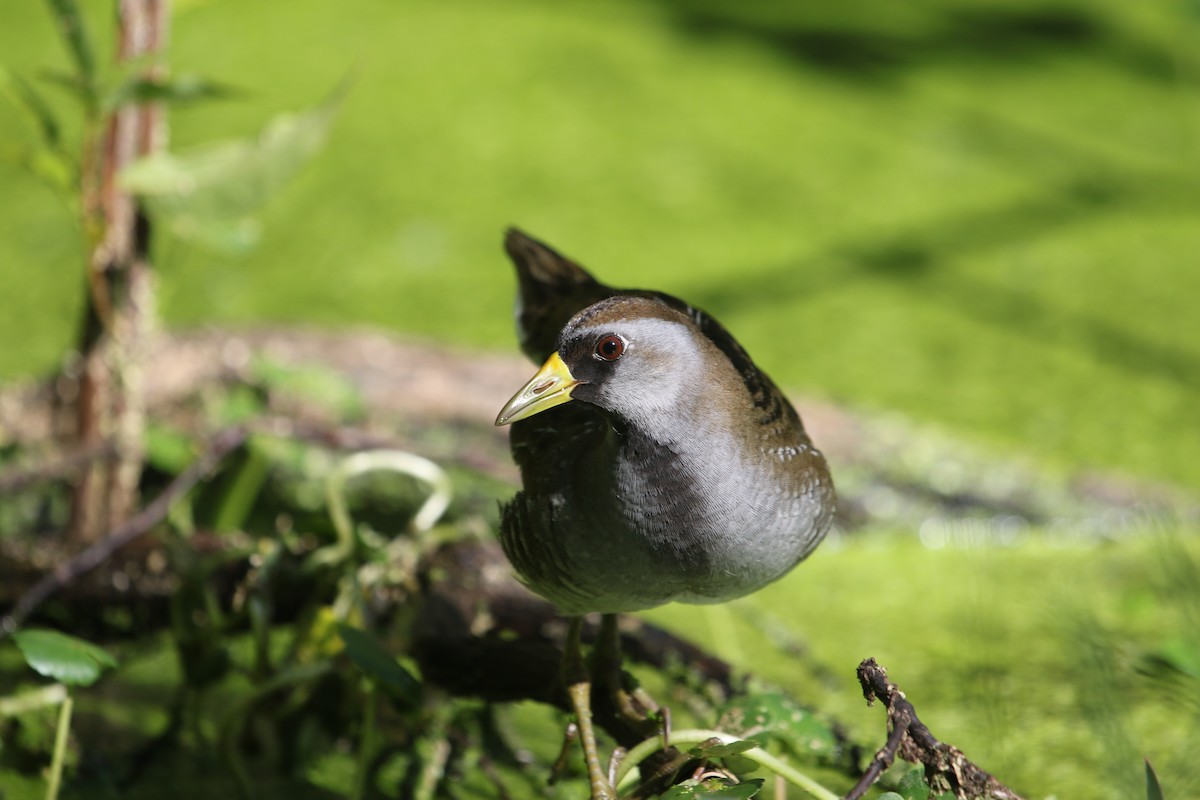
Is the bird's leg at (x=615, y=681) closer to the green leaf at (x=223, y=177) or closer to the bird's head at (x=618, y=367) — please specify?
the bird's head at (x=618, y=367)

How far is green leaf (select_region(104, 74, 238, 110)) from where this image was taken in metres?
1.31

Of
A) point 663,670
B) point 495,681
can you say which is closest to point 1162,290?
point 663,670

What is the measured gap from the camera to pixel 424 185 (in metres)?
2.72

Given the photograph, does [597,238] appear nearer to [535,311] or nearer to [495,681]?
[535,311]

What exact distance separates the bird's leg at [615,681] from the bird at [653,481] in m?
0.08

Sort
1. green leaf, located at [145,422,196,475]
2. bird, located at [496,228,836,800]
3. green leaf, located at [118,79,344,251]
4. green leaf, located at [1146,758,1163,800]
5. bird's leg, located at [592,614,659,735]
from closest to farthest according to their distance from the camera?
green leaf, located at [1146,758,1163,800] → bird, located at [496,228,836,800] → bird's leg, located at [592,614,659,735] → green leaf, located at [118,79,344,251] → green leaf, located at [145,422,196,475]

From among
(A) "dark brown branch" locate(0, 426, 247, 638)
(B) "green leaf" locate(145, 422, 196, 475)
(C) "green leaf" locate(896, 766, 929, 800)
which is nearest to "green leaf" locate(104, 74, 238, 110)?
(A) "dark brown branch" locate(0, 426, 247, 638)

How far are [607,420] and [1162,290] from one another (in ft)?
5.95

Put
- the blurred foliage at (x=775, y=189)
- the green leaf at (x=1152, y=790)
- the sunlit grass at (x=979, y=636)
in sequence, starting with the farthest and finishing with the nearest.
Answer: the blurred foliage at (x=775, y=189)
the sunlit grass at (x=979, y=636)
the green leaf at (x=1152, y=790)

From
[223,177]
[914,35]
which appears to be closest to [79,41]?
[223,177]

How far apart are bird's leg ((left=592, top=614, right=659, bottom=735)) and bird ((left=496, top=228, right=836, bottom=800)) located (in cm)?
8

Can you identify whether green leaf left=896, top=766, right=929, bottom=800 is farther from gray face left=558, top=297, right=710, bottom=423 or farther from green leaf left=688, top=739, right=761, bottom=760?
gray face left=558, top=297, right=710, bottom=423

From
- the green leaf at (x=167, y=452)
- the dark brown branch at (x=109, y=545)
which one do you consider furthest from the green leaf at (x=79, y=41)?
the green leaf at (x=167, y=452)

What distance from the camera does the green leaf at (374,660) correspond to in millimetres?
A: 1012
